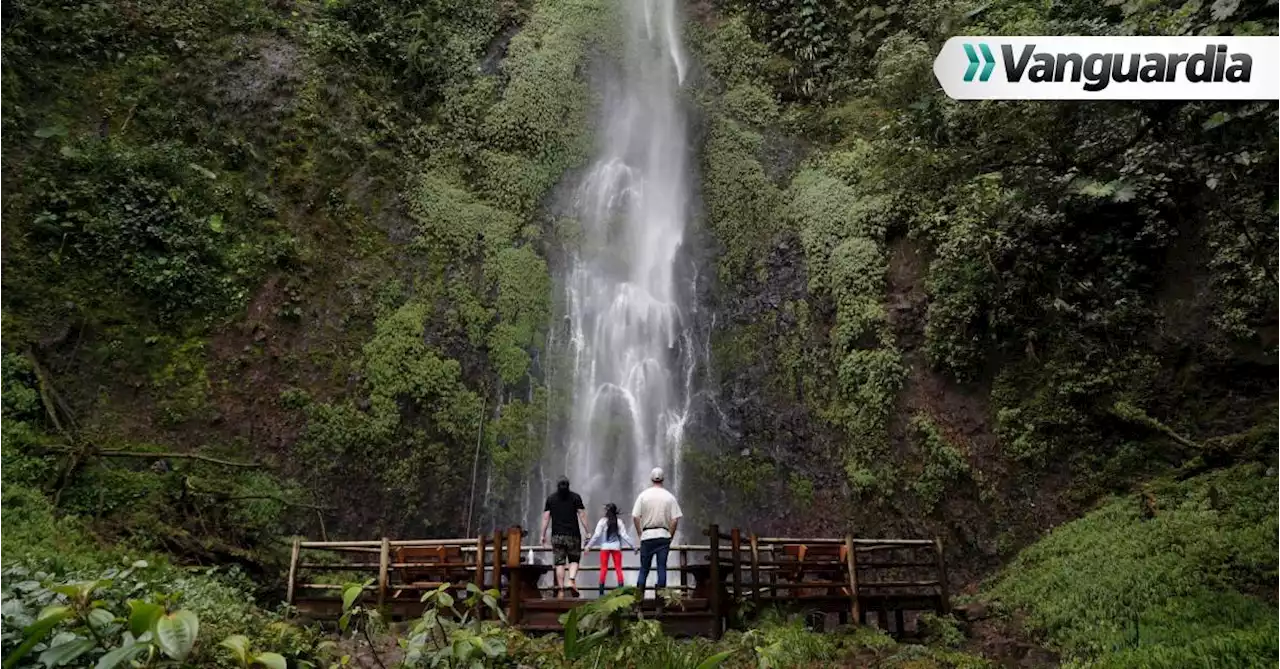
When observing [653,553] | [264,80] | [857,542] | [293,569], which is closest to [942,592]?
[857,542]

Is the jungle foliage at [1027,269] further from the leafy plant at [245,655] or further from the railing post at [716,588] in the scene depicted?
the leafy plant at [245,655]

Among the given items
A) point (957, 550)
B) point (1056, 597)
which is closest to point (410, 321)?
Result: point (957, 550)

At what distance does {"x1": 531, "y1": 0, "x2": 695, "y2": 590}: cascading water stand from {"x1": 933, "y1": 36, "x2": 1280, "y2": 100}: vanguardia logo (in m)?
8.94

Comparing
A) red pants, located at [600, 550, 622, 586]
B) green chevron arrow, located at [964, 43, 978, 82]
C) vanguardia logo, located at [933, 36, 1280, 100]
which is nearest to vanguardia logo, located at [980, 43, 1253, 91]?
vanguardia logo, located at [933, 36, 1280, 100]

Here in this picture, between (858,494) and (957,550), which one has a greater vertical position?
(858,494)

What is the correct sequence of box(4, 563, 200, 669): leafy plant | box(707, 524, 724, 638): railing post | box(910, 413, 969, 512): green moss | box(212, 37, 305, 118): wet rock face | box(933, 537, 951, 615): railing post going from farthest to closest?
box(212, 37, 305, 118): wet rock face, box(910, 413, 969, 512): green moss, box(933, 537, 951, 615): railing post, box(707, 524, 724, 638): railing post, box(4, 563, 200, 669): leafy plant

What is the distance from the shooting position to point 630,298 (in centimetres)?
1636

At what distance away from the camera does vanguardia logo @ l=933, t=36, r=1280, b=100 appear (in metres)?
5.79

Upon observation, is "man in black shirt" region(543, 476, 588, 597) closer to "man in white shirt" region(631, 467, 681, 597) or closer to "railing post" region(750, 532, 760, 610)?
"man in white shirt" region(631, 467, 681, 597)

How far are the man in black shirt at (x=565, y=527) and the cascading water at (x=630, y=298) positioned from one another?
205 inches

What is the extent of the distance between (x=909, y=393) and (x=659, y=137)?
378 inches

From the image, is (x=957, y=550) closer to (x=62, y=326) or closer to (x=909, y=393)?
(x=909, y=393)

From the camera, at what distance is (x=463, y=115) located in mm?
18266

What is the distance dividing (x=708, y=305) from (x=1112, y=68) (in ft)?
32.6
